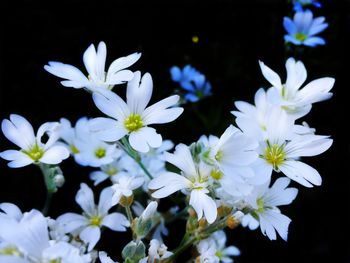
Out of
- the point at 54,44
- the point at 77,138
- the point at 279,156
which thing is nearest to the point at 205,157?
the point at 279,156

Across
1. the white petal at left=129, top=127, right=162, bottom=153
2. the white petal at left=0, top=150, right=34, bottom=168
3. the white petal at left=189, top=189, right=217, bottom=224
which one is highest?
the white petal at left=129, top=127, right=162, bottom=153

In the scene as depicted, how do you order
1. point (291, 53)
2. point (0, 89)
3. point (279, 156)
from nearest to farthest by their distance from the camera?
1. point (279, 156)
2. point (0, 89)
3. point (291, 53)

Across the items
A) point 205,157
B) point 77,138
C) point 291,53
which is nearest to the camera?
point 205,157

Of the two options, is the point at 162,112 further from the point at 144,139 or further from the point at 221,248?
the point at 221,248

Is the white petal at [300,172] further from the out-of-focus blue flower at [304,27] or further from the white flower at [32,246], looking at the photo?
the out-of-focus blue flower at [304,27]

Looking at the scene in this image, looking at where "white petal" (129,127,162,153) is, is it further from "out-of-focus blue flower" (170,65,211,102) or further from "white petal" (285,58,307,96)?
"out-of-focus blue flower" (170,65,211,102)

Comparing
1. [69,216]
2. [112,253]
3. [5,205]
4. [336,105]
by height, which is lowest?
[112,253]

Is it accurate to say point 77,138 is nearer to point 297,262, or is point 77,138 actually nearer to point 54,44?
point 54,44

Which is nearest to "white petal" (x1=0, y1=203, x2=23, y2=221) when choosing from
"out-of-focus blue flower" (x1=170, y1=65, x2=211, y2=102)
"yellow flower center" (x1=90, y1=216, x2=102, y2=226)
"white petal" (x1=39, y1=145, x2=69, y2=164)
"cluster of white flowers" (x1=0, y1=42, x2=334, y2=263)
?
"cluster of white flowers" (x1=0, y1=42, x2=334, y2=263)
